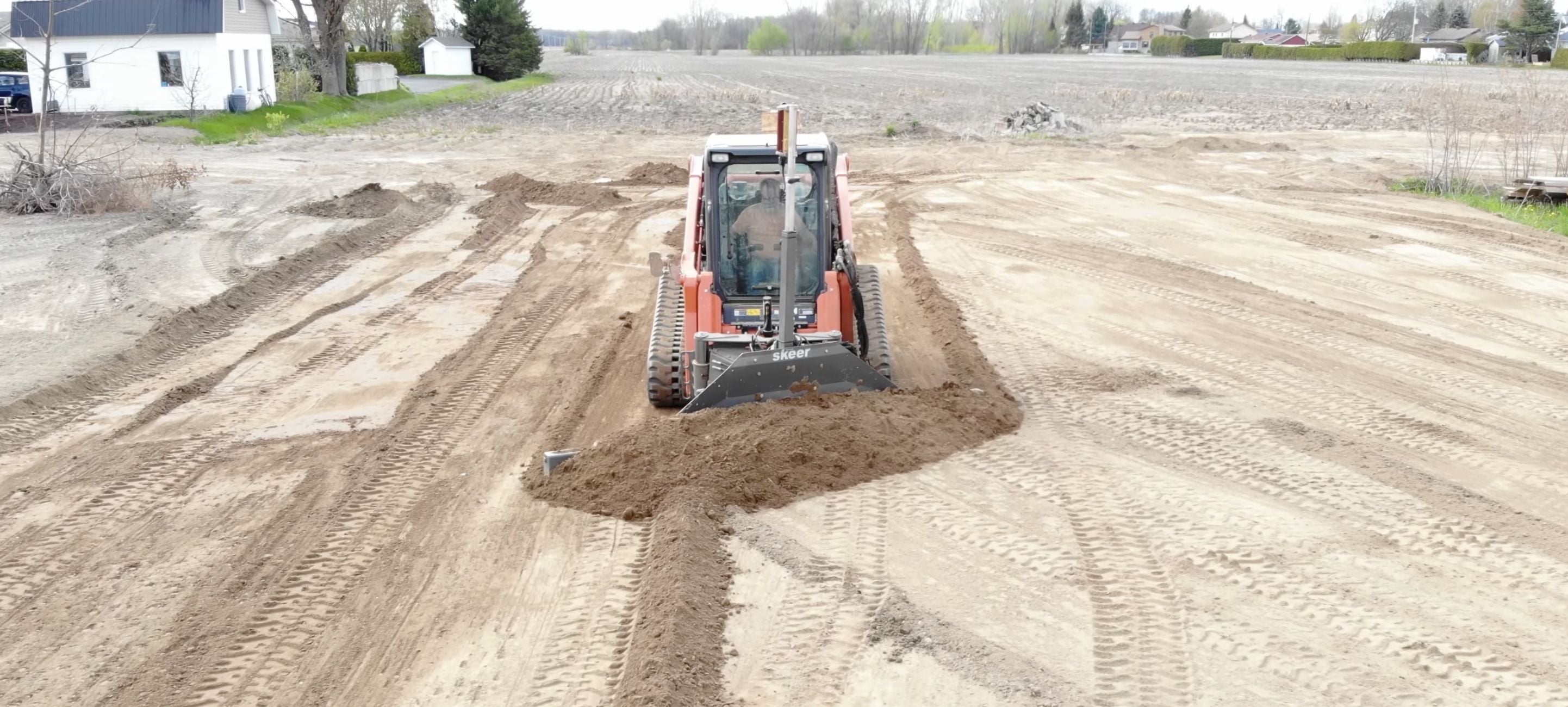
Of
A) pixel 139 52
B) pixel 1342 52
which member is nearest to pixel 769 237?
pixel 139 52

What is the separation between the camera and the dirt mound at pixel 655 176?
70.8 feet

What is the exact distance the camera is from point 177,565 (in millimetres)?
6297

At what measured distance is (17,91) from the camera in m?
34.6

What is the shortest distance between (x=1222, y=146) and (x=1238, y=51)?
74.6 metres

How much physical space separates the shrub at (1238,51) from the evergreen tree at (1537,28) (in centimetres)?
2280

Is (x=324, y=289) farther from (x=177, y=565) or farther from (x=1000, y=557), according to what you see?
(x=1000, y=557)

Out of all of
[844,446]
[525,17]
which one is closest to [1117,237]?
[844,446]

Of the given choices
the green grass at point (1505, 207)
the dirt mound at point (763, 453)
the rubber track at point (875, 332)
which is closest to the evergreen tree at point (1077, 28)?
the green grass at point (1505, 207)

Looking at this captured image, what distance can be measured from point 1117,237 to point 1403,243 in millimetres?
3609

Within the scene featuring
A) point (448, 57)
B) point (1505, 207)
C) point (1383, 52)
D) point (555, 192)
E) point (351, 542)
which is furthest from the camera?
point (1383, 52)

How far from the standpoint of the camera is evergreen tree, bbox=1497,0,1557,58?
69.9m

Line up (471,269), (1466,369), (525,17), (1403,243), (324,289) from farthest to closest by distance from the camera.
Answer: (525,17) → (1403,243) → (471,269) → (324,289) → (1466,369)

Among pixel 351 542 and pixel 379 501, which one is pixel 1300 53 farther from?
pixel 351 542

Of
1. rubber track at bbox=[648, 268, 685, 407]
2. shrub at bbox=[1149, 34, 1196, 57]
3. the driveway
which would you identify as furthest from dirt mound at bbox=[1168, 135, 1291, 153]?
shrub at bbox=[1149, 34, 1196, 57]
